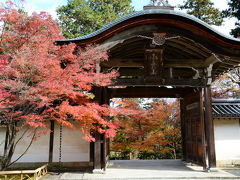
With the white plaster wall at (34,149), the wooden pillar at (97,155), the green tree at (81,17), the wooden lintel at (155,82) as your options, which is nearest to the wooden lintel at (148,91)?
the wooden lintel at (155,82)

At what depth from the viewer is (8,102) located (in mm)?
6863

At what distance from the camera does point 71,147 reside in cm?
1034

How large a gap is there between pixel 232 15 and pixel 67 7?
14.2m

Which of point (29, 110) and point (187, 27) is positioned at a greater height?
point (187, 27)

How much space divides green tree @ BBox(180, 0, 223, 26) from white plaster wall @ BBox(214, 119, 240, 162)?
41.0 feet

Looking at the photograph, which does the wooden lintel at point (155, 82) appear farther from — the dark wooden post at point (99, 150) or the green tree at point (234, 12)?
the green tree at point (234, 12)

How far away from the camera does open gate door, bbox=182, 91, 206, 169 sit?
9.12 metres

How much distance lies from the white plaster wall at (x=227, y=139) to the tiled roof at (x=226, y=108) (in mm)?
399

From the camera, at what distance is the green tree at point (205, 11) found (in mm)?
20328

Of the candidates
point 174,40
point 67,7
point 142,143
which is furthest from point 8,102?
point 67,7

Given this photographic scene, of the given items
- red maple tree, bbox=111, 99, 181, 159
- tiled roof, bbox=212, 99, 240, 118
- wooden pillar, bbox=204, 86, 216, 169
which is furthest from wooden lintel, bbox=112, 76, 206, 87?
red maple tree, bbox=111, 99, 181, 159

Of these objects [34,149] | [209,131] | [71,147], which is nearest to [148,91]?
[209,131]

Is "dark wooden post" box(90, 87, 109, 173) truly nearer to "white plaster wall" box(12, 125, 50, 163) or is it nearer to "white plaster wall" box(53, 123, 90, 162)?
"white plaster wall" box(53, 123, 90, 162)

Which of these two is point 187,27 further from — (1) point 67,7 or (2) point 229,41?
(1) point 67,7
